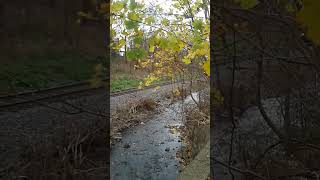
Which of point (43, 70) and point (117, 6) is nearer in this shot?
point (43, 70)

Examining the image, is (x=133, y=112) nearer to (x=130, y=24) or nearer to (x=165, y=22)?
(x=165, y=22)

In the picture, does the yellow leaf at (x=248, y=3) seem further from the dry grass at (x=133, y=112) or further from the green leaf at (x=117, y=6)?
the dry grass at (x=133, y=112)

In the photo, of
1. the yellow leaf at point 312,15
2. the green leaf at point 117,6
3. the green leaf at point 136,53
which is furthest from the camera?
the green leaf at point 136,53

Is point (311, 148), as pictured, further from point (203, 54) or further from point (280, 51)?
point (203, 54)

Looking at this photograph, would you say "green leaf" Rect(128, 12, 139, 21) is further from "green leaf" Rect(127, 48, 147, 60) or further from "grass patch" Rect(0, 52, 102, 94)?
"grass patch" Rect(0, 52, 102, 94)

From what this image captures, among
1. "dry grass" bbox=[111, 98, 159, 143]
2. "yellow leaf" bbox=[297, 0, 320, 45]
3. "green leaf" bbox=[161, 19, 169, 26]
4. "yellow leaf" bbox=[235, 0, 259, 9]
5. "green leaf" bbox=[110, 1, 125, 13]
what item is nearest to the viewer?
"yellow leaf" bbox=[297, 0, 320, 45]

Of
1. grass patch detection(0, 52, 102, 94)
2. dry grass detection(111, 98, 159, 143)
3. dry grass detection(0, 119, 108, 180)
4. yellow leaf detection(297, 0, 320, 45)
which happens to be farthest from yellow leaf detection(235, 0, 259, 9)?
dry grass detection(111, 98, 159, 143)

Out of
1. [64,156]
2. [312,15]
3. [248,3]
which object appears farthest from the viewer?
[64,156]

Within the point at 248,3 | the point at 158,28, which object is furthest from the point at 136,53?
the point at 248,3

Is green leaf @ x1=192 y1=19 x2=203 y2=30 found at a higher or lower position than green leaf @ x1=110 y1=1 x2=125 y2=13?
higher

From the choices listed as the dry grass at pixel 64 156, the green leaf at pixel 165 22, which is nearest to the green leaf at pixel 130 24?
the dry grass at pixel 64 156

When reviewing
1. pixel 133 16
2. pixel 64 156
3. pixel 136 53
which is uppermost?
pixel 133 16

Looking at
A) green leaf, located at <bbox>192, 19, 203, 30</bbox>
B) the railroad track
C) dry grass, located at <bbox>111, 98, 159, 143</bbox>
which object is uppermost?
green leaf, located at <bbox>192, 19, 203, 30</bbox>

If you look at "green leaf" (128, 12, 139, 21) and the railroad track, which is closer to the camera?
the railroad track
